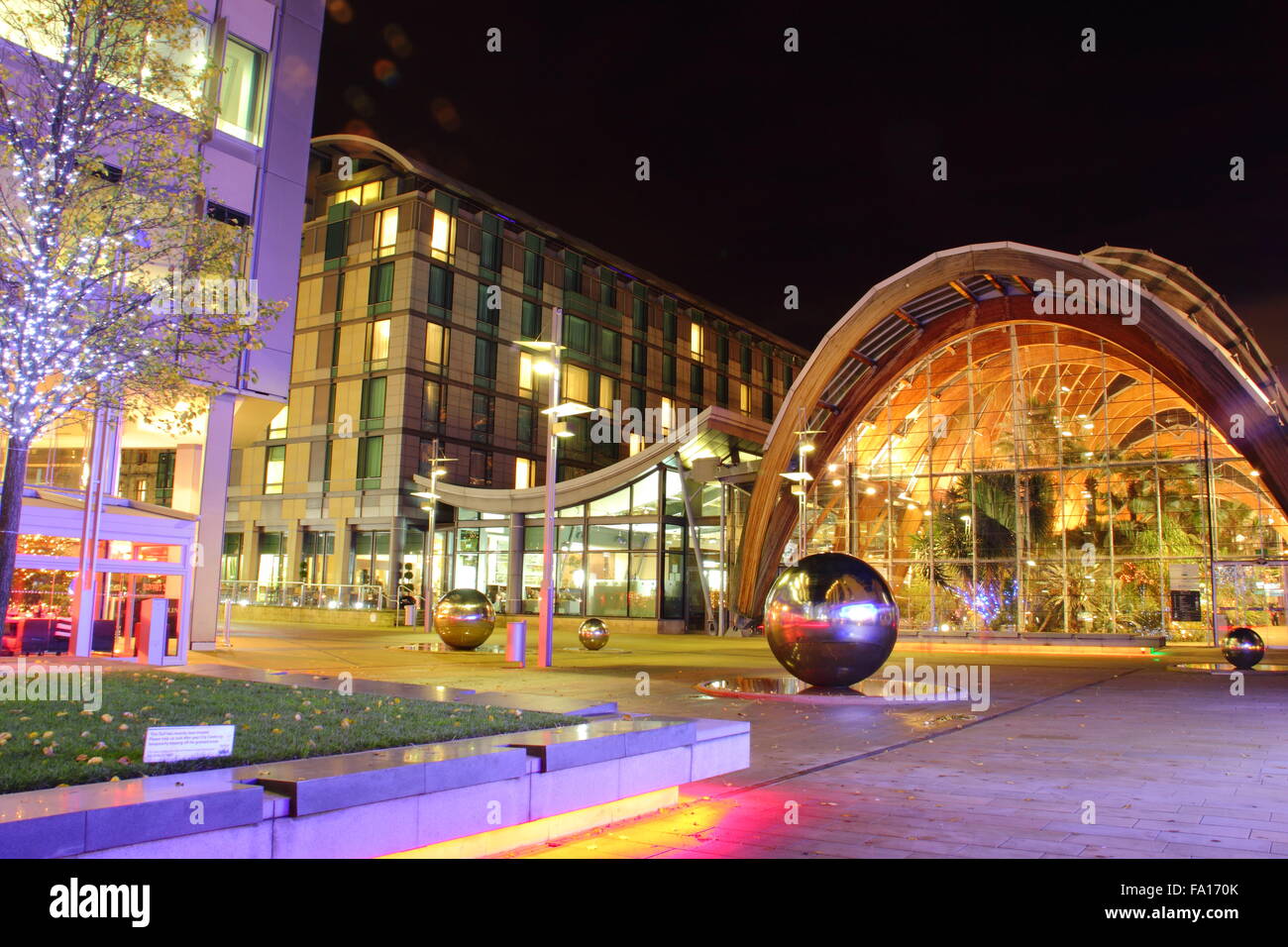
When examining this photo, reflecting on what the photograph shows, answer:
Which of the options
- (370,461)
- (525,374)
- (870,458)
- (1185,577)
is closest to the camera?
(1185,577)

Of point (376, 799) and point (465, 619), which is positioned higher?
point (465, 619)

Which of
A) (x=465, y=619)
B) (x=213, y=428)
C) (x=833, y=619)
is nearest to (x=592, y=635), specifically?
(x=465, y=619)

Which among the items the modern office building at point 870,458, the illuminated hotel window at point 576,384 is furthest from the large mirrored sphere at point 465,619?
the illuminated hotel window at point 576,384

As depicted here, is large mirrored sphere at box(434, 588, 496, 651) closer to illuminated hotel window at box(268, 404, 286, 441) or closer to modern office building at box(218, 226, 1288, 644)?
modern office building at box(218, 226, 1288, 644)

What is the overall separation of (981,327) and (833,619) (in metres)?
28.0

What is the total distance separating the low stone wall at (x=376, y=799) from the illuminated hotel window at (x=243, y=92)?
20.8 m

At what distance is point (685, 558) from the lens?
47.2 m

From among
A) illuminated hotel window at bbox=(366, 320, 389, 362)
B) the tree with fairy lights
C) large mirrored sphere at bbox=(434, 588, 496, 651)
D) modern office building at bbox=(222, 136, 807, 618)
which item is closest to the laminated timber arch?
modern office building at bbox=(222, 136, 807, 618)

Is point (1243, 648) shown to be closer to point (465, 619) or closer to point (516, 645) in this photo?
point (516, 645)

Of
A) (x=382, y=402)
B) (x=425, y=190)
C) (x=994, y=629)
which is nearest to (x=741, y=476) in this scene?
(x=994, y=629)

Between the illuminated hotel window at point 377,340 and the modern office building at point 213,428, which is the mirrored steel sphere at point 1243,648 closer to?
the modern office building at point 213,428

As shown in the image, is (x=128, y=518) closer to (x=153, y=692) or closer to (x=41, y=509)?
(x=41, y=509)

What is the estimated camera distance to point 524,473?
60.5m
